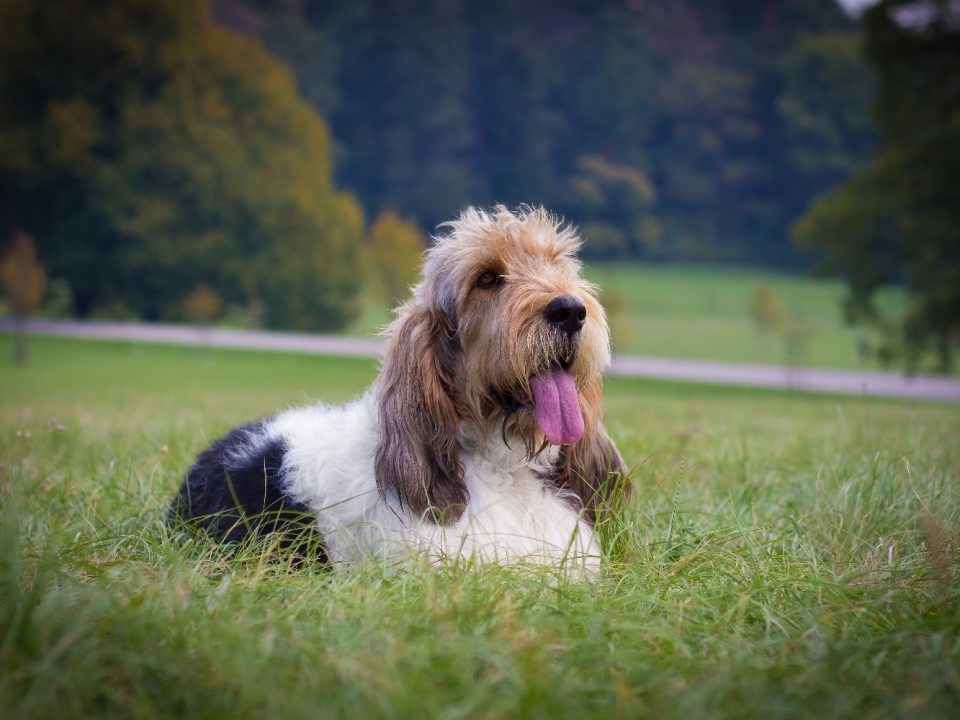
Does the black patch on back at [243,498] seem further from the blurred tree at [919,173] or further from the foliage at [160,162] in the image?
the foliage at [160,162]

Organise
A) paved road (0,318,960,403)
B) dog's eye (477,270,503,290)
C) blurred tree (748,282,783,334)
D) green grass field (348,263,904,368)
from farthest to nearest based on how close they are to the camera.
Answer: green grass field (348,263,904,368), blurred tree (748,282,783,334), paved road (0,318,960,403), dog's eye (477,270,503,290)

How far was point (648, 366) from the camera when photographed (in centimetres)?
2756

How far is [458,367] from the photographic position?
3.89 metres

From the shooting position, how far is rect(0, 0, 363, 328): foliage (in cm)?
3020

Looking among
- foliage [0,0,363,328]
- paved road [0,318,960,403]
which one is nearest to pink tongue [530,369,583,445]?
paved road [0,318,960,403]

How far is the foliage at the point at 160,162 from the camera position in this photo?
99.1 feet

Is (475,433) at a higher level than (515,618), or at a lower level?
higher

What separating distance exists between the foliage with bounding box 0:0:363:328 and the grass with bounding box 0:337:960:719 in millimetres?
28081

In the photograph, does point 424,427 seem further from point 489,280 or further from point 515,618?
point 515,618

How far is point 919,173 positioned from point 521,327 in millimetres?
21851

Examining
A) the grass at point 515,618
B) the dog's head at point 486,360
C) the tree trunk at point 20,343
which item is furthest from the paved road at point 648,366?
the dog's head at point 486,360

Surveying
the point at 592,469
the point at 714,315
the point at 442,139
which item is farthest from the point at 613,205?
the point at 592,469

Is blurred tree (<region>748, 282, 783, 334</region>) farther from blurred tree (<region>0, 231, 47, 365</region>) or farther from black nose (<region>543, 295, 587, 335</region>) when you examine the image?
black nose (<region>543, 295, 587, 335</region>)

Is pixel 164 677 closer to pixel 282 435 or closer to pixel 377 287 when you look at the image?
pixel 282 435
